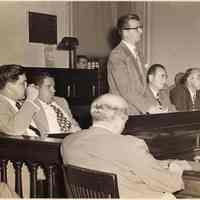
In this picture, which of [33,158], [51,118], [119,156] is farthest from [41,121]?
[119,156]

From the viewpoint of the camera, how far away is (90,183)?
83.7 inches

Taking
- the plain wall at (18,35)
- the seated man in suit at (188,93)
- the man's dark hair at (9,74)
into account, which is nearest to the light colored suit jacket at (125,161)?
the man's dark hair at (9,74)

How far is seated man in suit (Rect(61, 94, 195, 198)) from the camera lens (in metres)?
2.22

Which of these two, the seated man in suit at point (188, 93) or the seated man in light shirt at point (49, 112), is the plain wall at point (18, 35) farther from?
the seated man in light shirt at point (49, 112)

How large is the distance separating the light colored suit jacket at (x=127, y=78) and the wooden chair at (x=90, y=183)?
1.78 m

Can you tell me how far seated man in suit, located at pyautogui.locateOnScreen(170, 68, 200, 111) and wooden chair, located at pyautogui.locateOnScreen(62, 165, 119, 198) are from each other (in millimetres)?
3374

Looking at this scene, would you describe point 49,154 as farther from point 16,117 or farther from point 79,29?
point 79,29

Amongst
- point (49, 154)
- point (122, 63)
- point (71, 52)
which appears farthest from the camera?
point (71, 52)

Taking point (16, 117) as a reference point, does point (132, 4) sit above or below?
above

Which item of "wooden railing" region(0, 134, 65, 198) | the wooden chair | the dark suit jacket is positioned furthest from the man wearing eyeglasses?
the wooden chair

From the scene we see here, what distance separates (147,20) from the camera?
8211mm

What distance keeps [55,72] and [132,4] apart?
2383 millimetres

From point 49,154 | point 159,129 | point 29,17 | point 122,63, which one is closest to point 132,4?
point 29,17

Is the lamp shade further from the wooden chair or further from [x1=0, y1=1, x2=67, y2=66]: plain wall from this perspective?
the wooden chair
